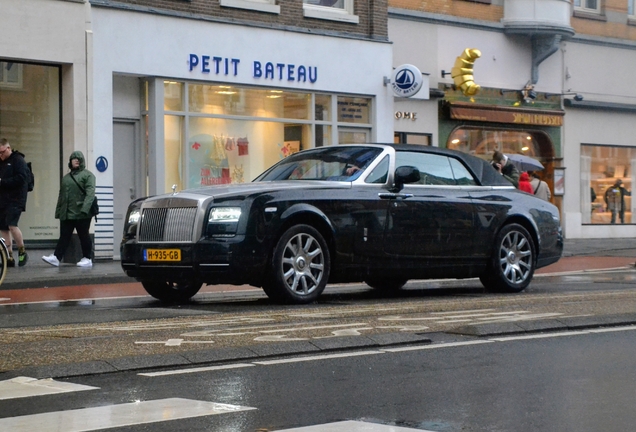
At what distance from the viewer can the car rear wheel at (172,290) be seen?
38.6ft

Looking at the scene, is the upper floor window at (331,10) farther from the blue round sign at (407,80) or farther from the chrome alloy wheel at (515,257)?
the chrome alloy wheel at (515,257)

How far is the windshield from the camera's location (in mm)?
11867

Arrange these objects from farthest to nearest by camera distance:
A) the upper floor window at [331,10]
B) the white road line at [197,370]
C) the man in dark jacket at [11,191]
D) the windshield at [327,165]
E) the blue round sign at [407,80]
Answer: the blue round sign at [407,80], the upper floor window at [331,10], the man in dark jacket at [11,191], the windshield at [327,165], the white road line at [197,370]

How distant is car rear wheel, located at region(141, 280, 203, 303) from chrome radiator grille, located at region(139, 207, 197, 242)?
732mm

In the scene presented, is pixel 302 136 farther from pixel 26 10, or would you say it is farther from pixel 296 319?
pixel 296 319

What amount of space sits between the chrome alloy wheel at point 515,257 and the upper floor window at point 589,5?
19.1 m

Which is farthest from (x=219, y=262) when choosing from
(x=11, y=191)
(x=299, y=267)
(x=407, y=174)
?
(x=11, y=191)

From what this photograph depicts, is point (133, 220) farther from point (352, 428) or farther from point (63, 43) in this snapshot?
point (63, 43)

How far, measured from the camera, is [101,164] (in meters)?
20.4

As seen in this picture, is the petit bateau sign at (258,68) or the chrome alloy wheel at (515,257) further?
the petit bateau sign at (258,68)

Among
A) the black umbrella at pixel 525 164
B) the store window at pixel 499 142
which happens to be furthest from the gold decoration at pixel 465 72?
the black umbrella at pixel 525 164

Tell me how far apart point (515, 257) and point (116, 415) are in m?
8.30

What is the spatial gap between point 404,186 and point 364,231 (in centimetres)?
81

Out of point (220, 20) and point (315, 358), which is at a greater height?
point (220, 20)
